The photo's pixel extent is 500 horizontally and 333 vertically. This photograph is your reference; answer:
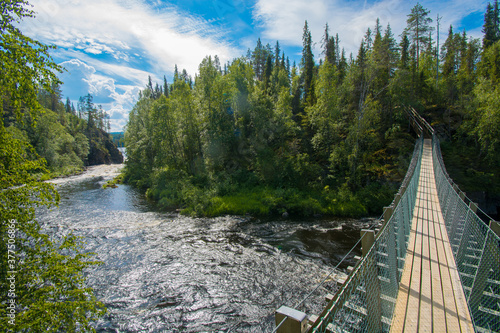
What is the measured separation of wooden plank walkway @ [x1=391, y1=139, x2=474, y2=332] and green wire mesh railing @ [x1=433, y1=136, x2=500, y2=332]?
0.68 feet

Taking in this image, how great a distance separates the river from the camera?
7.61 m

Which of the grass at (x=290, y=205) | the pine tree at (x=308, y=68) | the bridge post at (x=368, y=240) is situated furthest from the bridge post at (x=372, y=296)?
the pine tree at (x=308, y=68)

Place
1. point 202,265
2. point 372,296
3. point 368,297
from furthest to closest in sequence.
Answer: point 202,265 < point 372,296 < point 368,297

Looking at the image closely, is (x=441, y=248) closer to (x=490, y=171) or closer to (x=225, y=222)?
(x=225, y=222)

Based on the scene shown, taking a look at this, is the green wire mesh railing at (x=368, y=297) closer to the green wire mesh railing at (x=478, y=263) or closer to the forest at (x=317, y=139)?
the green wire mesh railing at (x=478, y=263)

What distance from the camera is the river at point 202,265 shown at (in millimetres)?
7609

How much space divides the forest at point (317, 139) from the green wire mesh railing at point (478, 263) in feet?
38.2

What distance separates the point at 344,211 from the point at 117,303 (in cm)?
1565

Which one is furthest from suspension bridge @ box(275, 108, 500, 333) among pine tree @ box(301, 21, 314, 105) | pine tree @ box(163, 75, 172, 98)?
pine tree @ box(163, 75, 172, 98)

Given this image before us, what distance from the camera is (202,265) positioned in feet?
34.7

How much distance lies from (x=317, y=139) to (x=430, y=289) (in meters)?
21.1

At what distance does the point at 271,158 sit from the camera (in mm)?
23922

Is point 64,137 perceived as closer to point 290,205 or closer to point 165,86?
point 165,86

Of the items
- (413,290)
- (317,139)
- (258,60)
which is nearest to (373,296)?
(413,290)
